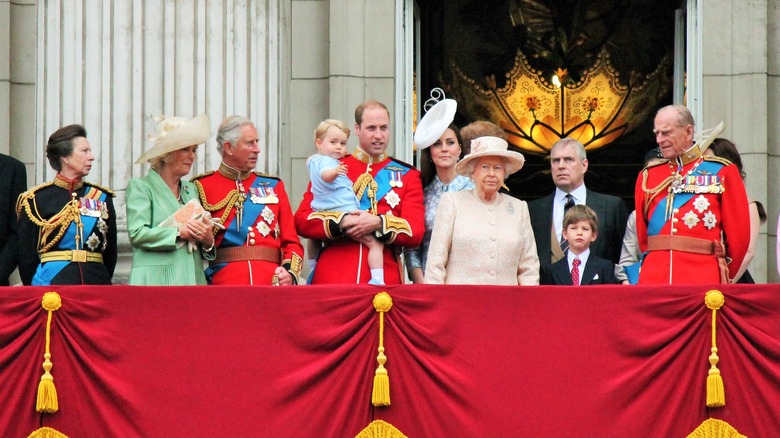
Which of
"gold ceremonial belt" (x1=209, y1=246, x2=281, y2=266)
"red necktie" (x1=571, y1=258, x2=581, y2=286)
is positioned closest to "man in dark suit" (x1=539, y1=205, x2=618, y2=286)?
"red necktie" (x1=571, y1=258, x2=581, y2=286)

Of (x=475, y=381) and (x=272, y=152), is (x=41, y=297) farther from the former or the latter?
(x=272, y=152)

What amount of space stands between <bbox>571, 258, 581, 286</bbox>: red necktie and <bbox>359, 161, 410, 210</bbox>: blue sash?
1.20 m

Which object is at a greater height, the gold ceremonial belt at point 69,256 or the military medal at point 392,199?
the military medal at point 392,199

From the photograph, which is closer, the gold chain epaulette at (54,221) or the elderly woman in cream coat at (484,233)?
the elderly woman in cream coat at (484,233)

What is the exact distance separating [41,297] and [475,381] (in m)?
2.49

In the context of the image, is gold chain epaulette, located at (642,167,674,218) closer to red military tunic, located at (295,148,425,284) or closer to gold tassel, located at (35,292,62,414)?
red military tunic, located at (295,148,425,284)

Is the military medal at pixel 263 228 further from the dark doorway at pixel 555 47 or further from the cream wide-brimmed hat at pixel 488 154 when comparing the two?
the dark doorway at pixel 555 47

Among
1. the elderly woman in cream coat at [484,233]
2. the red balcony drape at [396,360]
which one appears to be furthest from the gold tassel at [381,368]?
the elderly woman in cream coat at [484,233]

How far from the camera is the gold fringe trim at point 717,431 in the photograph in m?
9.60

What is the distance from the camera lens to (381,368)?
32.0 ft

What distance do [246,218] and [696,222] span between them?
9.02ft

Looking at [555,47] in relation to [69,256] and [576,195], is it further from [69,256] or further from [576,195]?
[69,256]

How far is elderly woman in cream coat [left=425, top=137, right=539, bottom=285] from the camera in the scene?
34.0 ft

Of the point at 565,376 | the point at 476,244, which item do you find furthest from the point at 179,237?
the point at 565,376
